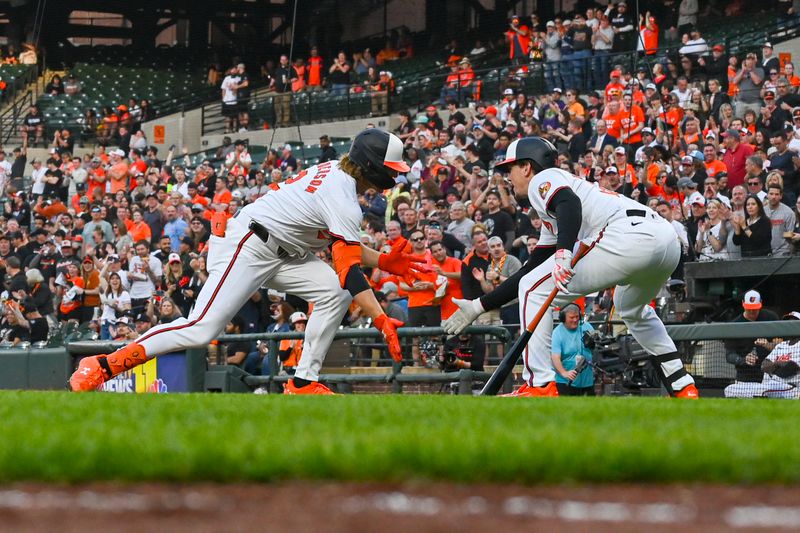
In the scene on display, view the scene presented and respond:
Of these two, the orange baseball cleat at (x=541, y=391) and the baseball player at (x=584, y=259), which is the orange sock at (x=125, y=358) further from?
the orange baseball cleat at (x=541, y=391)

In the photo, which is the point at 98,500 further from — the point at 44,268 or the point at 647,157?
the point at 44,268

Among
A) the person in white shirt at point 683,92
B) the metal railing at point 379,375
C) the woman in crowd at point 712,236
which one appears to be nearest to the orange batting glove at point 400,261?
the metal railing at point 379,375

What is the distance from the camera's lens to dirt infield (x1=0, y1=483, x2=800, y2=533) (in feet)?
9.96

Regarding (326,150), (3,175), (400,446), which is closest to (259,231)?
(400,446)

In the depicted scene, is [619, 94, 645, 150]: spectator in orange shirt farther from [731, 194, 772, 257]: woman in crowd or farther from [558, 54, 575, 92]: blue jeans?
[731, 194, 772, 257]: woman in crowd

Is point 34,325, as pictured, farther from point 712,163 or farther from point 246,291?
point 246,291

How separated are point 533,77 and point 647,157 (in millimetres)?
7912

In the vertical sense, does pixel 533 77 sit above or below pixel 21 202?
above

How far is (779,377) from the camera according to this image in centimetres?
938

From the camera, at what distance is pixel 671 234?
27.4ft

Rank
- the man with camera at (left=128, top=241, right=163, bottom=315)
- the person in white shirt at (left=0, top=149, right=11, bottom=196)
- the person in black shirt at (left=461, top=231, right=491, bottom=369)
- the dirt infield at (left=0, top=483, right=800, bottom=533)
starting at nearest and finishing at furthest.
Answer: the dirt infield at (left=0, top=483, right=800, bottom=533) → the person in black shirt at (left=461, top=231, right=491, bottom=369) → the man with camera at (left=128, top=241, right=163, bottom=315) → the person in white shirt at (left=0, top=149, right=11, bottom=196)

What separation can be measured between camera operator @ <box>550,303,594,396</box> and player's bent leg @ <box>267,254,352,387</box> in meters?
2.37

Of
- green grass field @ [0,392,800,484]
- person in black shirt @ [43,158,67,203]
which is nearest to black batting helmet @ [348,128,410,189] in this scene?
green grass field @ [0,392,800,484]

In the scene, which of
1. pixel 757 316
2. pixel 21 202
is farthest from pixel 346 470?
pixel 21 202
